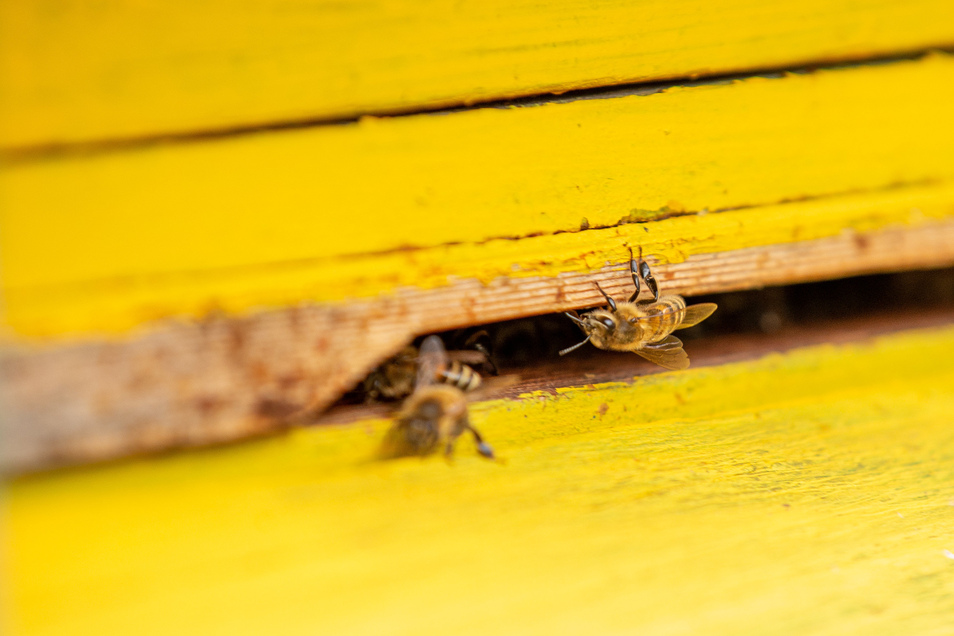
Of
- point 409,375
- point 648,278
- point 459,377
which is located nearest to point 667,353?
point 648,278

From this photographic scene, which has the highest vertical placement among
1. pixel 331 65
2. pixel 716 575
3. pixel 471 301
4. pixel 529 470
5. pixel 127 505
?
pixel 331 65

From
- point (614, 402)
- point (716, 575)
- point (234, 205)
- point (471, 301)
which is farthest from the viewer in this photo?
point (614, 402)

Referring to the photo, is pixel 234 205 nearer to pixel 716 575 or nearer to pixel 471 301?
pixel 471 301

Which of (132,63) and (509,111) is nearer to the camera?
(132,63)

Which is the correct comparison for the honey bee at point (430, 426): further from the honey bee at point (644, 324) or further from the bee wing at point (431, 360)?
the honey bee at point (644, 324)

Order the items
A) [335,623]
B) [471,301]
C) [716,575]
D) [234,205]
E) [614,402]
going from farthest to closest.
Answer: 1. [614,402]
2. [471,301]
3. [234,205]
4. [716,575]
5. [335,623]

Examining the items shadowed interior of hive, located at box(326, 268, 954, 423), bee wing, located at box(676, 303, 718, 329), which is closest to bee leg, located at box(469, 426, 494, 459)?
shadowed interior of hive, located at box(326, 268, 954, 423)

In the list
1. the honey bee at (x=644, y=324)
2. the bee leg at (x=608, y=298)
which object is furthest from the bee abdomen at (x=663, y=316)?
the bee leg at (x=608, y=298)

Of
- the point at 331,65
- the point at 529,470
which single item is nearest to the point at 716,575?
the point at 529,470
